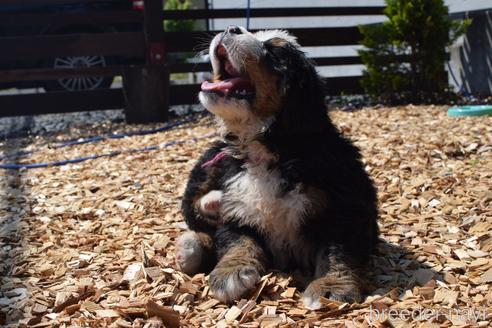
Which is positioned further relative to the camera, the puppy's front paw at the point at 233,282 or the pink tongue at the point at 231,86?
the pink tongue at the point at 231,86

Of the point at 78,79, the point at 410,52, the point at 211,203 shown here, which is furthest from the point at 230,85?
the point at 78,79

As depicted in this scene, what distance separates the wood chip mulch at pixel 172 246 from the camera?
282 centimetres

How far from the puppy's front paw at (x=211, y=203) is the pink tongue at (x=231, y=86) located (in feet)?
1.88

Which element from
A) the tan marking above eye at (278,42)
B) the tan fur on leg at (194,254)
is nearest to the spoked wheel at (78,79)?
the tan fur on leg at (194,254)

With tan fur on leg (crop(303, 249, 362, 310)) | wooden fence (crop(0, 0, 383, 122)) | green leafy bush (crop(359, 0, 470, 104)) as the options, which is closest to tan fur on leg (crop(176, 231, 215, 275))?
tan fur on leg (crop(303, 249, 362, 310))

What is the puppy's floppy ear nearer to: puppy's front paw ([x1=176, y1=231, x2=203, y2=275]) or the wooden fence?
puppy's front paw ([x1=176, y1=231, x2=203, y2=275])

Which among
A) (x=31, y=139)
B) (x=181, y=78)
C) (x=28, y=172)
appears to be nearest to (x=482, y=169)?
(x=28, y=172)

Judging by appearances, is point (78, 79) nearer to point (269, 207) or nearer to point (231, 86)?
point (231, 86)

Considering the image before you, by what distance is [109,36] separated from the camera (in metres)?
9.36

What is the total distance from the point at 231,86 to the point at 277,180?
0.54 m

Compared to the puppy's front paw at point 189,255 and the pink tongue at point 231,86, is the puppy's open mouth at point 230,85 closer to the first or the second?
the pink tongue at point 231,86

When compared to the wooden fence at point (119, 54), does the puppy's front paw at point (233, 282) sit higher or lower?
lower

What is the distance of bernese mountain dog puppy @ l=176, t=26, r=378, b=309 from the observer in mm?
3117

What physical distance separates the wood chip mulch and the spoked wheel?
431 centimetres
